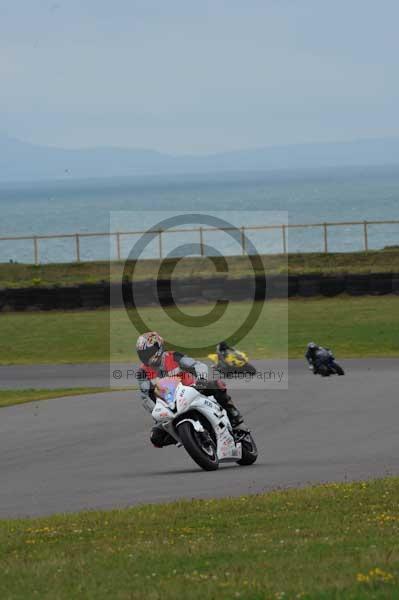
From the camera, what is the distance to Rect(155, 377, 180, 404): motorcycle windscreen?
13.3 m

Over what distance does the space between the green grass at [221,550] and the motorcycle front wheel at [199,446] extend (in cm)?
193

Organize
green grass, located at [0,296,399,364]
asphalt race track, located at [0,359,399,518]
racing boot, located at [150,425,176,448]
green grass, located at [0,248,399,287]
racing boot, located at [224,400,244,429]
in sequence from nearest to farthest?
asphalt race track, located at [0,359,399,518], racing boot, located at [150,425,176,448], racing boot, located at [224,400,244,429], green grass, located at [0,296,399,364], green grass, located at [0,248,399,287]

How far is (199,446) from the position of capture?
13383mm

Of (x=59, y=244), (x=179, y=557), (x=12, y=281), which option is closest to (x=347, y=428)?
(x=179, y=557)

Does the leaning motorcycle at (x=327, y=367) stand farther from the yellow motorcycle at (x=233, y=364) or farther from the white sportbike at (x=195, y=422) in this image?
Result: the white sportbike at (x=195, y=422)

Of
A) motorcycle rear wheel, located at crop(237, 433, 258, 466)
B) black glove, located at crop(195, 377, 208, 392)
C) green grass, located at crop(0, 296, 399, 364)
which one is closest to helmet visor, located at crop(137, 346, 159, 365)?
black glove, located at crop(195, 377, 208, 392)

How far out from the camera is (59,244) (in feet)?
396

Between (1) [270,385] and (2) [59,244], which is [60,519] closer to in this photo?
(1) [270,385]

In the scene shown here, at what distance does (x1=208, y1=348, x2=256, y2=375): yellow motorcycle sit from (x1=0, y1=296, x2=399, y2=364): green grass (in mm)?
4057

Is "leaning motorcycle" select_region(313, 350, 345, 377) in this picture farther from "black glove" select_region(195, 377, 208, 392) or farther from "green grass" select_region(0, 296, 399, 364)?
"black glove" select_region(195, 377, 208, 392)

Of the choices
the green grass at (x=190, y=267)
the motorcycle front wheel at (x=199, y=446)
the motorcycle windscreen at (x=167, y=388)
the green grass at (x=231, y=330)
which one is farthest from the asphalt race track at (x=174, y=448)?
the green grass at (x=190, y=267)

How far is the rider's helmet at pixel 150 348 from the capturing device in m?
13.3

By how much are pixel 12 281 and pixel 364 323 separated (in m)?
15.0

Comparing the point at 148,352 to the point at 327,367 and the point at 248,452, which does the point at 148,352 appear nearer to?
the point at 248,452
